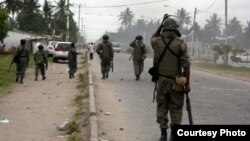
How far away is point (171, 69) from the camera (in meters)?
7.50

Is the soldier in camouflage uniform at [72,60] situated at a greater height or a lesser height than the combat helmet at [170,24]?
lesser

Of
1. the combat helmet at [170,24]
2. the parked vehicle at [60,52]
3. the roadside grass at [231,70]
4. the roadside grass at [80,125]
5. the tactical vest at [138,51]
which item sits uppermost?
the combat helmet at [170,24]

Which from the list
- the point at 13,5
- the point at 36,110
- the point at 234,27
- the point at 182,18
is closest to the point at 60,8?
the point at 13,5

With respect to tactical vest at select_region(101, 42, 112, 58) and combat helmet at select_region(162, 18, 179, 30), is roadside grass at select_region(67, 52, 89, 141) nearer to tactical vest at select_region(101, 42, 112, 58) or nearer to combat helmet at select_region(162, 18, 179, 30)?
combat helmet at select_region(162, 18, 179, 30)

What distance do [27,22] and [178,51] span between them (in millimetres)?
64038

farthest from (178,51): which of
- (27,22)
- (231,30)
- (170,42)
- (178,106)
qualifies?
(231,30)

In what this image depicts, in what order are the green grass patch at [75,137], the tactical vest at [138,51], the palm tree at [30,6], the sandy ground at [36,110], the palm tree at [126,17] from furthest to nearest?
1. the palm tree at [126,17]
2. the palm tree at [30,6]
3. the tactical vest at [138,51]
4. the sandy ground at [36,110]
5. the green grass patch at [75,137]

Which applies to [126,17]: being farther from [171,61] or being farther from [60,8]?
[171,61]

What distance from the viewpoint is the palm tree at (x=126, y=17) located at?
14788cm

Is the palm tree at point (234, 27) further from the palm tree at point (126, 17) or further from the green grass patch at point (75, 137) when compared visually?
the green grass patch at point (75, 137)

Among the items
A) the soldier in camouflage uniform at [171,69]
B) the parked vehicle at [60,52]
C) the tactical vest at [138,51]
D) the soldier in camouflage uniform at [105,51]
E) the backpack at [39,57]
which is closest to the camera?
the soldier in camouflage uniform at [171,69]

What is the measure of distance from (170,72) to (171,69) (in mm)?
50

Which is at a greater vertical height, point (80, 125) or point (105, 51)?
point (105, 51)

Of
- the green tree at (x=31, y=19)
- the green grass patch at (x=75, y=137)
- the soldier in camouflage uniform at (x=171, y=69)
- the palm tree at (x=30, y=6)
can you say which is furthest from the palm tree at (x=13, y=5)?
the soldier in camouflage uniform at (x=171, y=69)
